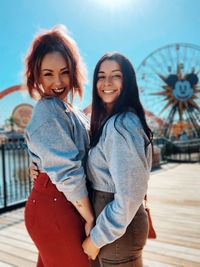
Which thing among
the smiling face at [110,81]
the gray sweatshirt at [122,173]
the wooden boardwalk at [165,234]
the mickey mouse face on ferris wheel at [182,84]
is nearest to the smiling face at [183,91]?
the mickey mouse face on ferris wheel at [182,84]

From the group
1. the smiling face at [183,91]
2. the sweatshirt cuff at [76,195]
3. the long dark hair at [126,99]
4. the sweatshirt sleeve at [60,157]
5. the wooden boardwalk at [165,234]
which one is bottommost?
the wooden boardwalk at [165,234]

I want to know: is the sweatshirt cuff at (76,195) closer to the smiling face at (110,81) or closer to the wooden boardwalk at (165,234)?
the smiling face at (110,81)

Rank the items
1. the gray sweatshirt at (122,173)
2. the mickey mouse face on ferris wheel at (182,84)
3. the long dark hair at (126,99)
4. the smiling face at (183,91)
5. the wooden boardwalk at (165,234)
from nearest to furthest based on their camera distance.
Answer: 1. the gray sweatshirt at (122,173)
2. the long dark hair at (126,99)
3. the wooden boardwalk at (165,234)
4. the smiling face at (183,91)
5. the mickey mouse face on ferris wheel at (182,84)

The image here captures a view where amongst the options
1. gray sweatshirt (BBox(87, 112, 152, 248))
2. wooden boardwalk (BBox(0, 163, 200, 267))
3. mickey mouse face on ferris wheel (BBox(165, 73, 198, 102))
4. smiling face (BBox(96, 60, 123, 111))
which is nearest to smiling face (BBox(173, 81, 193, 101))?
mickey mouse face on ferris wheel (BBox(165, 73, 198, 102))

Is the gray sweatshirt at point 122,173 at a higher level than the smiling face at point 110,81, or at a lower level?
lower

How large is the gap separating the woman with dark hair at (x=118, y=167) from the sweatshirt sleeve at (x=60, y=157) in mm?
73

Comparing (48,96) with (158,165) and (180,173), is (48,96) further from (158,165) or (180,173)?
(158,165)

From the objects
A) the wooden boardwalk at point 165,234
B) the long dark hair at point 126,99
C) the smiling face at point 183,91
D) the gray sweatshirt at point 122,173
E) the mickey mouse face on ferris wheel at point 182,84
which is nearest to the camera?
the gray sweatshirt at point 122,173

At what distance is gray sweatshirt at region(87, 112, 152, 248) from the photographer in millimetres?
921

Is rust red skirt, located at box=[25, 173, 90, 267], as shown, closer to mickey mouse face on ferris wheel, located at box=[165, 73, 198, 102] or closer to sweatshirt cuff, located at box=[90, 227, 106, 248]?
sweatshirt cuff, located at box=[90, 227, 106, 248]

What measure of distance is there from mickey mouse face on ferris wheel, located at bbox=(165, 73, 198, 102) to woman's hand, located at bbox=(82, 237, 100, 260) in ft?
68.2

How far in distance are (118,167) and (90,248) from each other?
0.96 feet

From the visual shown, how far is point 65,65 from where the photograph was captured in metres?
1.10

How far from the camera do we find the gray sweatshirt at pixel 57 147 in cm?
96
